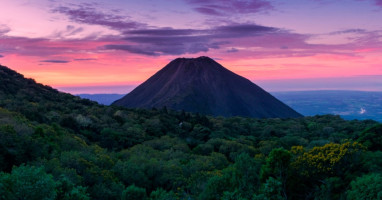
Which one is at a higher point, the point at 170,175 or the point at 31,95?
the point at 31,95

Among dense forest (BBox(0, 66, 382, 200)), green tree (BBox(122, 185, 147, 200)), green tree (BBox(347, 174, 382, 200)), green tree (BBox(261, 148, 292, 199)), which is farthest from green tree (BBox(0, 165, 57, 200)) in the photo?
green tree (BBox(261, 148, 292, 199))

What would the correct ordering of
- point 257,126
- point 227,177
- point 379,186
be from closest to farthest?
point 379,186
point 227,177
point 257,126

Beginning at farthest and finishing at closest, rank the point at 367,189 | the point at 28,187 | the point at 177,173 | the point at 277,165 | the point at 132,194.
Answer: the point at 177,173 < the point at 277,165 < the point at 132,194 < the point at 367,189 < the point at 28,187

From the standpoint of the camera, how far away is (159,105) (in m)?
197

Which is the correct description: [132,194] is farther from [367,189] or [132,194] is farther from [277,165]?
[367,189]

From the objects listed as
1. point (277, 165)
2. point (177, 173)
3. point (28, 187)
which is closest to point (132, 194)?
point (28, 187)

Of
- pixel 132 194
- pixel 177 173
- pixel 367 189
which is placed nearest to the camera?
pixel 367 189

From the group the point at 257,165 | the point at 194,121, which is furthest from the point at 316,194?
the point at 194,121

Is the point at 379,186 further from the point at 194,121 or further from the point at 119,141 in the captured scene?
the point at 194,121

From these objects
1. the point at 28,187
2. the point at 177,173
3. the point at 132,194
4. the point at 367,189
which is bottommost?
the point at 177,173

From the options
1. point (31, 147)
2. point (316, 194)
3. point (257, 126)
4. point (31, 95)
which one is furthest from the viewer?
point (257, 126)

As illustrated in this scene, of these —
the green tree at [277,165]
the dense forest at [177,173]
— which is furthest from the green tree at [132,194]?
the green tree at [277,165]

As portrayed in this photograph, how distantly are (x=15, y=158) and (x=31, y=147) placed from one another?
6.57ft

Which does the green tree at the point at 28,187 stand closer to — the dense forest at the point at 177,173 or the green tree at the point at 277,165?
the dense forest at the point at 177,173
